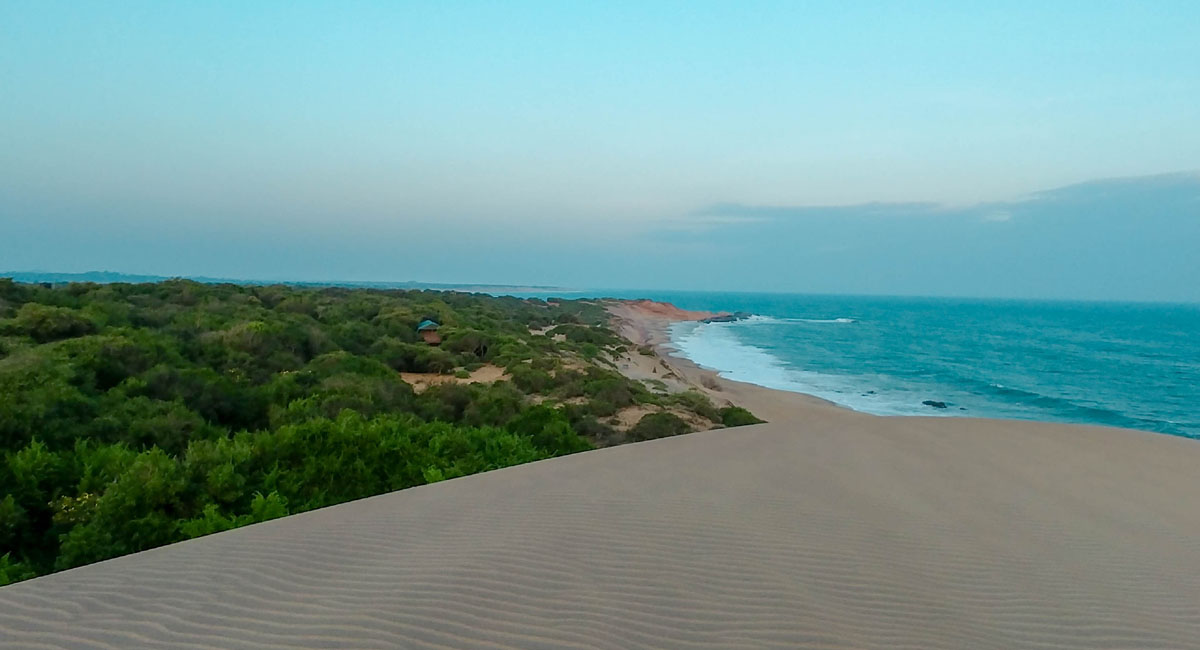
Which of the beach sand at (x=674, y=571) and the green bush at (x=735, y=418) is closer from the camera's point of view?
the beach sand at (x=674, y=571)

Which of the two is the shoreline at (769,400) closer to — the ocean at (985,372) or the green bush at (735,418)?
the ocean at (985,372)

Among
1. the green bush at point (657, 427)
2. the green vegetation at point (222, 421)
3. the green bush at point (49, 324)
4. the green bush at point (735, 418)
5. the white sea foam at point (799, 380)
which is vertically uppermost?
the green bush at point (49, 324)

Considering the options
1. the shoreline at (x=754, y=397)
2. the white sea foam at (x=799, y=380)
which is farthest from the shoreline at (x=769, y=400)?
the white sea foam at (x=799, y=380)

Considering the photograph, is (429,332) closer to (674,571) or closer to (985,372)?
(674,571)

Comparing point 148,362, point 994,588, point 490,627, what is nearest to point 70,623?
point 490,627

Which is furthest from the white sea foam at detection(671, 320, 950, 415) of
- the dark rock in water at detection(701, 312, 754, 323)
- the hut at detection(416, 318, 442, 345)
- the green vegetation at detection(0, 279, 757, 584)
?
the dark rock in water at detection(701, 312, 754, 323)

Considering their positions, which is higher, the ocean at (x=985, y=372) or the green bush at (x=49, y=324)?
the green bush at (x=49, y=324)

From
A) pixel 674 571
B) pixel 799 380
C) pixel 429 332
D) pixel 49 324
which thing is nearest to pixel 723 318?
pixel 799 380
